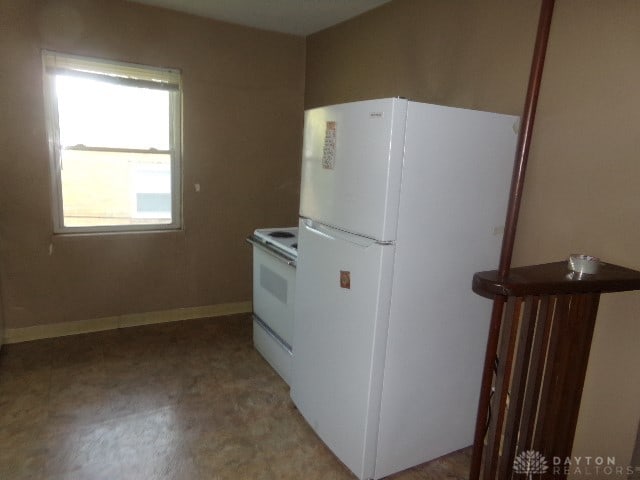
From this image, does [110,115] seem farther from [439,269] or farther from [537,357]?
[537,357]

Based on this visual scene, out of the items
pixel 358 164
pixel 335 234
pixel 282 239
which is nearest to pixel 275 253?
pixel 282 239

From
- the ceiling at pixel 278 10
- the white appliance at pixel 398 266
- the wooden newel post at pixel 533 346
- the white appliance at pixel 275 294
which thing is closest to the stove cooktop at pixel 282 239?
the white appliance at pixel 275 294

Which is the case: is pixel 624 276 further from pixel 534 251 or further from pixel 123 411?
pixel 123 411

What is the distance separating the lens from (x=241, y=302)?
4.03 m

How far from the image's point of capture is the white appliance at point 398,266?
5.62ft

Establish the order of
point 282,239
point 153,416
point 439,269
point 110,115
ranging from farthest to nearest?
point 110,115, point 282,239, point 153,416, point 439,269

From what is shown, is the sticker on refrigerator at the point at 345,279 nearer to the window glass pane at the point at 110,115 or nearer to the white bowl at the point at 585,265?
the white bowl at the point at 585,265

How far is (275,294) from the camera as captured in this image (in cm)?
280

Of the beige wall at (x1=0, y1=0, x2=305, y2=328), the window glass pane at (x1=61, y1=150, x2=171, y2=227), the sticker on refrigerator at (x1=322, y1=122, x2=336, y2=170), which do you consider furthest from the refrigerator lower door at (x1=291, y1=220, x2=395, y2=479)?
the window glass pane at (x1=61, y1=150, x2=171, y2=227)

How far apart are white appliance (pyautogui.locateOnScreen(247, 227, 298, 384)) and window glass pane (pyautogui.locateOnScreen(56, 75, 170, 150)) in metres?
1.34

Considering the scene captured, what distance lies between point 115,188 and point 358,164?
8.06 feet

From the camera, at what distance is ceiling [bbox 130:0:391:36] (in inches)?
116

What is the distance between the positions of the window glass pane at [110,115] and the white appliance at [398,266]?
186 cm

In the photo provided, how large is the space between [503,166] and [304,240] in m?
1.02
